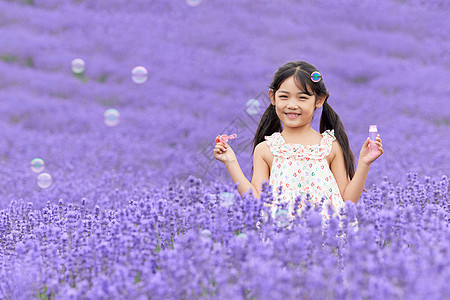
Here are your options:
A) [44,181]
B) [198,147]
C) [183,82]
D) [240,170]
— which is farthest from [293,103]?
[183,82]

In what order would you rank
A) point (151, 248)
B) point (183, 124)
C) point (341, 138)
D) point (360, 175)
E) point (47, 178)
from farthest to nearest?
1. point (183, 124)
2. point (47, 178)
3. point (341, 138)
4. point (360, 175)
5. point (151, 248)

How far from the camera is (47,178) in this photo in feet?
18.1

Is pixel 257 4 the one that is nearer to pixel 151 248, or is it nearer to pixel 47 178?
pixel 47 178

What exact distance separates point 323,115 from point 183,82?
811 cm

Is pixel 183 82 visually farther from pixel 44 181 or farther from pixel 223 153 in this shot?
pixel 223 153

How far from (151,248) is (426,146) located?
19.8 feet

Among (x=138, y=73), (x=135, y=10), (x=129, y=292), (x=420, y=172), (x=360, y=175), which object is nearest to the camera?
(x=129, y=292)

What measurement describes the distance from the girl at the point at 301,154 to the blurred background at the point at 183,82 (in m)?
1.01

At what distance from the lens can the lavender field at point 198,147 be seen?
7.01 feet

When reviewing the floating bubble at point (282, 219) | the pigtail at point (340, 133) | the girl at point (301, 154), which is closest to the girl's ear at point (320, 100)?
the girl at point (301, 154)

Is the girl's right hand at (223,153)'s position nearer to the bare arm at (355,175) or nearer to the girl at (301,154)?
the girl at (301,154)

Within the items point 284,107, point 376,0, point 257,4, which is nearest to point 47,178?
point 284,107

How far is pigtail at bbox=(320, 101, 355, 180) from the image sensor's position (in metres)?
3.76

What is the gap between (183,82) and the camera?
38.6ft
